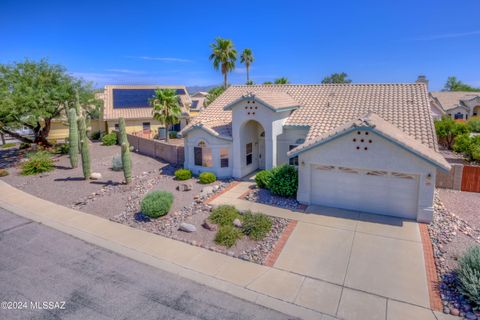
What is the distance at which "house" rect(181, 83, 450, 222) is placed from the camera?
44.0 ft

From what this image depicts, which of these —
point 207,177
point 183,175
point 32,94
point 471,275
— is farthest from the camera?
point 32,94

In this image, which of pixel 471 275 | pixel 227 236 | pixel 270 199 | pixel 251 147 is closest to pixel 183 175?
pixel 251 147

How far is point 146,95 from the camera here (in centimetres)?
4125

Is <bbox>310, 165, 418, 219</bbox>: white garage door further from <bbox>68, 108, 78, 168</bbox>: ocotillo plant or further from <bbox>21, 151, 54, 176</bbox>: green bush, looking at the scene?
<bbox>21, 151, 54, 176</bbox>: green bush

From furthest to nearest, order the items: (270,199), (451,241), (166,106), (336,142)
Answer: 1. (166,106)
2. (270,199)
3. (336,142)
4. (451,241)

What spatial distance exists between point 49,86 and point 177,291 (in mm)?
26487

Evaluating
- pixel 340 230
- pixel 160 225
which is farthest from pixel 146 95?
pixel 340 230

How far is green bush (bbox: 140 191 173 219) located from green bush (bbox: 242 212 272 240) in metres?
3.90

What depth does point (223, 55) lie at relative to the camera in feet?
137

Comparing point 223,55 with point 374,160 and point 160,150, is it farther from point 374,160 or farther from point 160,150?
point 374,160

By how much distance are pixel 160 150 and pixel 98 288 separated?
18.7 m

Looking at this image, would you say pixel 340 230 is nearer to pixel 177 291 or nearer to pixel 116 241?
pixel 177 291

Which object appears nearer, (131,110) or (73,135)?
(73,135)

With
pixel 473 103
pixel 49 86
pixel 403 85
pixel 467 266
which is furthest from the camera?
pixel 473 103
